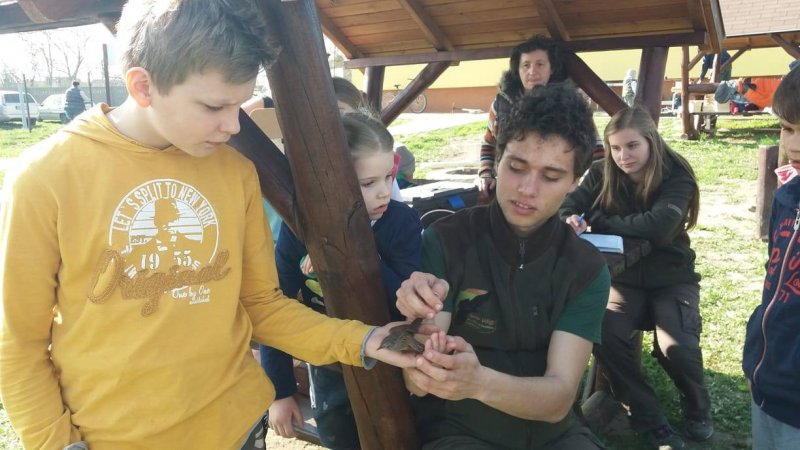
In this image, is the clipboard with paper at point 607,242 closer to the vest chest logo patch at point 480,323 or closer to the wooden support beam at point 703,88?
the vest chest logo patch at point 480,323

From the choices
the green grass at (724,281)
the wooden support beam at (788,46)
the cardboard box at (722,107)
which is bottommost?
the green grass at (724,281)

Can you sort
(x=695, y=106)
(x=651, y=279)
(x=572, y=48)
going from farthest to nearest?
(x=695, y=106)
(x=572, y=48)
(x=651, y=279)

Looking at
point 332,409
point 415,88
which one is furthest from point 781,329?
point 415,88

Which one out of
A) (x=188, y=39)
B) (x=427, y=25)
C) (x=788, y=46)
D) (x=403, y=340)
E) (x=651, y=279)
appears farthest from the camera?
(x=788, y=46)

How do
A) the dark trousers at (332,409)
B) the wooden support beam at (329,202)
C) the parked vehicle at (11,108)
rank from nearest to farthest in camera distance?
the wooden support beam at (329,202) → the dark trousers at (332,409) → the parked vehicle at (11,108)

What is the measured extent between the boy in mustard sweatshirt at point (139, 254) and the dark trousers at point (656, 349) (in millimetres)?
2041

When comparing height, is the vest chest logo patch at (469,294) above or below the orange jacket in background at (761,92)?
below

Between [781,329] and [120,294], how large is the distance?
6.50 feet

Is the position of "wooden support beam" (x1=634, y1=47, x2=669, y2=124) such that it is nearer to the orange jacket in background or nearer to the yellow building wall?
the orange jacket in background

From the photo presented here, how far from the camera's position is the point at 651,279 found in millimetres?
3498

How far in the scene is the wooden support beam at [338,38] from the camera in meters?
5.91

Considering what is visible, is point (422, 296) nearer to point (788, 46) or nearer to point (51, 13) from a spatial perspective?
point (51, 13)

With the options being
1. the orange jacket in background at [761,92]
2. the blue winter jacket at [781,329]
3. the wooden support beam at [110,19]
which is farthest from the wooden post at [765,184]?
the orange jacket in background at [761,92]

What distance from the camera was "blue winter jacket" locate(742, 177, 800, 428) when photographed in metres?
2.04
